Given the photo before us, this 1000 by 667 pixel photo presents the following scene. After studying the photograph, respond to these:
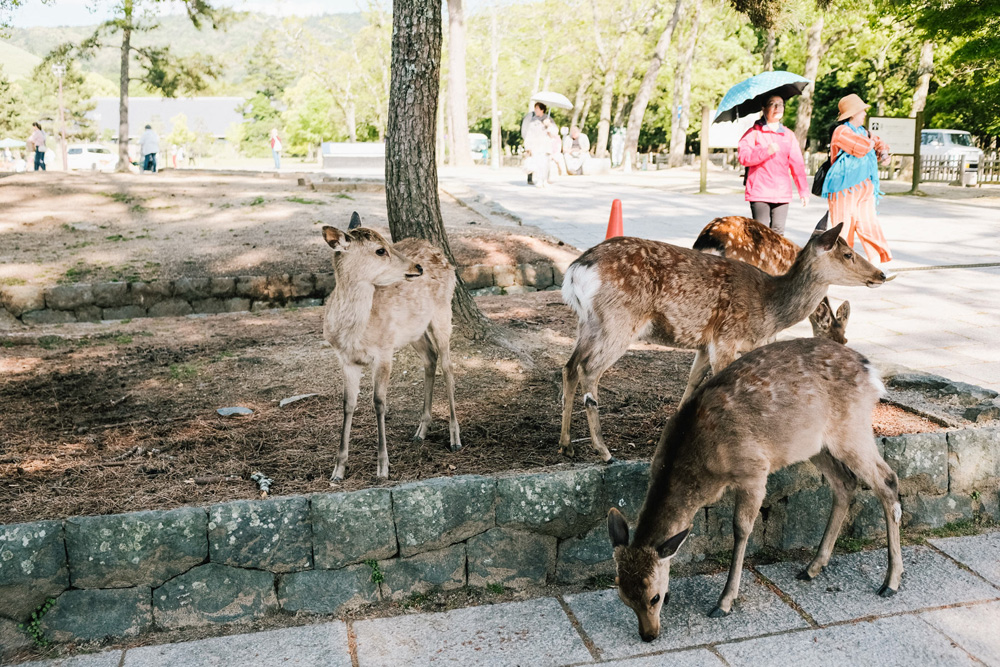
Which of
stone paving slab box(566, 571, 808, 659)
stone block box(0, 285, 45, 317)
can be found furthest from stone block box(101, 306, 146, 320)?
stone paving slab box(566, 571, 808, 659)

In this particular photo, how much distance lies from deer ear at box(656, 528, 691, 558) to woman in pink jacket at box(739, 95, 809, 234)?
522cm

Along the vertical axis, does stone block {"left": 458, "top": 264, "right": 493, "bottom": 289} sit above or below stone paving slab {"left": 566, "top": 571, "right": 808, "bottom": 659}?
above

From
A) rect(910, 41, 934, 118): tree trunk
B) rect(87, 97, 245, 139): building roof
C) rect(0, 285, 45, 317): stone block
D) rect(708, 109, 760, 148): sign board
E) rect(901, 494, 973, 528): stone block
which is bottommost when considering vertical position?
rect(901, 494, 973, 528): stone block

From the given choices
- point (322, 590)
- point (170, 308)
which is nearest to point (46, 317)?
point (170, 308)

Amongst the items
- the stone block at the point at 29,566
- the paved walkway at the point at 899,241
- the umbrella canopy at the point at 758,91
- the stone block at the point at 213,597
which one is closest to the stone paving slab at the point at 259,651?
the stone block at the point at 213,597

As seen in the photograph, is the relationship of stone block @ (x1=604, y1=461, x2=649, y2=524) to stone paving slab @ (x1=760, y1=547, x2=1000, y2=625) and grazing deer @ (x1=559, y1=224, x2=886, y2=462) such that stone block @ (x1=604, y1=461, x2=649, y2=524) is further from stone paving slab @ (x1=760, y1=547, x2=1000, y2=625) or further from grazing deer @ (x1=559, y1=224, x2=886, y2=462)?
stone paving slab @ (x1=760, y1=547, x2=1000, y2=625)

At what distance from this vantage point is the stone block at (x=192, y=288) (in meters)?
8.65

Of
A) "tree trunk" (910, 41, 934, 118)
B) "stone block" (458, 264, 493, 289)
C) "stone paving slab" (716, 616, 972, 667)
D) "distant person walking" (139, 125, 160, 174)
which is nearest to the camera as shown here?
"stone paving slab" (716, 616, 972, 667)

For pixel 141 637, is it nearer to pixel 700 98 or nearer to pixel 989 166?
pixel 989 166

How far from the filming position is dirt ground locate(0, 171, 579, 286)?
368 inches

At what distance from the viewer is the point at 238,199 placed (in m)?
15.1

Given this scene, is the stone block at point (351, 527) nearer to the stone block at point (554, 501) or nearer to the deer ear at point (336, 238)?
the stone block at point (554, 501)

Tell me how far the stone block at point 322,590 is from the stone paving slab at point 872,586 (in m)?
1.85

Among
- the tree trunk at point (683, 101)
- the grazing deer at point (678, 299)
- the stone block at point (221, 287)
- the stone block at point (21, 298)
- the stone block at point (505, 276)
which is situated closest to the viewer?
the grazing deer at point (678, 299)
